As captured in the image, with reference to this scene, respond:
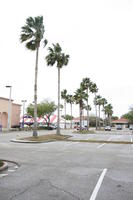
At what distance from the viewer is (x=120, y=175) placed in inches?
299

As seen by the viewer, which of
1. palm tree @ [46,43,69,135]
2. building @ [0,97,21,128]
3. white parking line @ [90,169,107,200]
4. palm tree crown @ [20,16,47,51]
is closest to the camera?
white parking line @ [90,169,107,200]

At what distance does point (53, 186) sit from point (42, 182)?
570 millimetres

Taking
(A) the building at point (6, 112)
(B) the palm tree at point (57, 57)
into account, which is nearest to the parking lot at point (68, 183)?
(B) the palm tree at point (57, 57)

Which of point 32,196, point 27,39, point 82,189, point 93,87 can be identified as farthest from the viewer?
point 93,87

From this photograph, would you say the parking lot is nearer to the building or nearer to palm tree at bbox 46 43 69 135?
palm tree at bbox 46 43 69 135

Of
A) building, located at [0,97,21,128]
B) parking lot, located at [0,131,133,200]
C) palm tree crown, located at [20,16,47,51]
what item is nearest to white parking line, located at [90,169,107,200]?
parking lot, located at [0,131,133,200]

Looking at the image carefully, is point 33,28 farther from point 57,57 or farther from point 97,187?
point 97,187

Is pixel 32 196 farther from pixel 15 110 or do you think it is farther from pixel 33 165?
pixel 15 110

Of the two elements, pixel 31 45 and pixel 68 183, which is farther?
pixel 31 45

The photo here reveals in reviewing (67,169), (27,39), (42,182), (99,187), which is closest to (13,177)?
(42,182)

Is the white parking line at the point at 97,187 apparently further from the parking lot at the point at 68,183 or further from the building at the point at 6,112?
the building at the point at 6,112

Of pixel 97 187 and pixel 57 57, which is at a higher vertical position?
pixel 57 57

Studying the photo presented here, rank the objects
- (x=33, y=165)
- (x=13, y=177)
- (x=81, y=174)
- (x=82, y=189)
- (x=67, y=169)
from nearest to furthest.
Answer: (x=82, y=189) → (x=13, y=177) → (x=81, y=174) → (x=67, y=169) → (x=33, y=165)

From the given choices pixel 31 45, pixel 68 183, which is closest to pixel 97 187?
pixel 68 183
